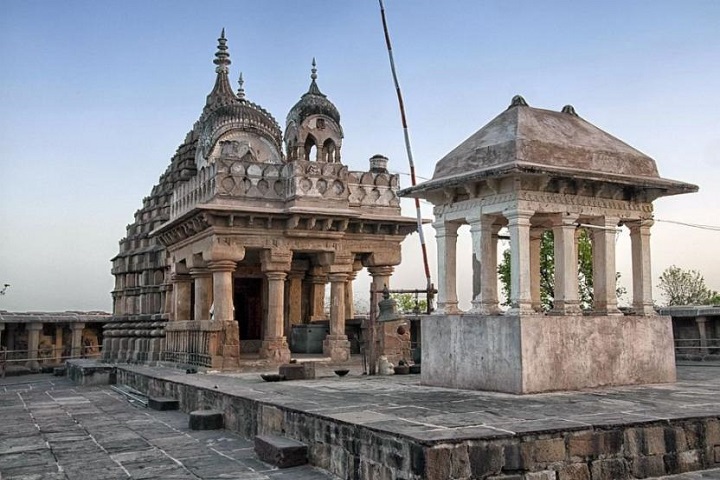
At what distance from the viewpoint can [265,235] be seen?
16.2 m

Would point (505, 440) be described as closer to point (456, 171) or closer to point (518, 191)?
point (518, 191)

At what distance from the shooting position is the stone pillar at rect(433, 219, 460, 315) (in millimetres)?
10047

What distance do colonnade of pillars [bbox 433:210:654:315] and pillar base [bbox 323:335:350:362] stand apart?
7.09 metres

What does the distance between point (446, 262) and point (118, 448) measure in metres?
4.84

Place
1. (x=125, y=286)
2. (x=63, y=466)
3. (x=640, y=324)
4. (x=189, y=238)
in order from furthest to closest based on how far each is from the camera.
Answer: (x=125, y=286)
(x=189, y=238)
(x=640, y=324)
(x=63, y=466)

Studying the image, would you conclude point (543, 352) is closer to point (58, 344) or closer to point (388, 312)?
point (388, 312)

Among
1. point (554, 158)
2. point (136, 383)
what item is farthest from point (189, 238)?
point (554, 158)

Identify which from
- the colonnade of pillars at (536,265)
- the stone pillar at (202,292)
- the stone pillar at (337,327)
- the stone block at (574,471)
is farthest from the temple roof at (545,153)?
the stone pillar at (202,292)

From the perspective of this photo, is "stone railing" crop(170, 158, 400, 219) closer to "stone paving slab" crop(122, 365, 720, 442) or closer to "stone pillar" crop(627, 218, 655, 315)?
"stone paving slab" crop(122, 365, 720, 442)

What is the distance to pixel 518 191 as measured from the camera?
354 inches

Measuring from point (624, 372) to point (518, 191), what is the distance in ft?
8.94

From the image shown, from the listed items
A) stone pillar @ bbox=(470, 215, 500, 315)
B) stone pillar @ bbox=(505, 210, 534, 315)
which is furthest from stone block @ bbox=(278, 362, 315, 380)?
stone pillar @ bbox=(505, 210, 534, 315)

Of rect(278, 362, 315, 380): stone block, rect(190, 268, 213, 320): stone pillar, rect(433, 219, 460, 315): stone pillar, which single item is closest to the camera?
rect(433, 219, 460, 315): stone pillar

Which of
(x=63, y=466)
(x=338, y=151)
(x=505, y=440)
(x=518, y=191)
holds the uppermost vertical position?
(x=338, y=151)
